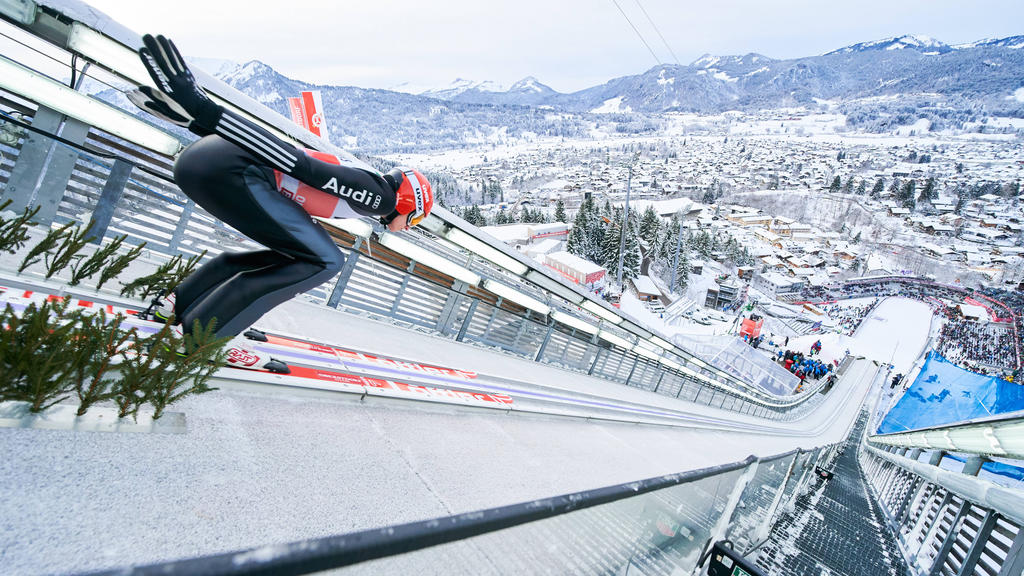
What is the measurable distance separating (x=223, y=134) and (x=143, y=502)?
5.43 ft

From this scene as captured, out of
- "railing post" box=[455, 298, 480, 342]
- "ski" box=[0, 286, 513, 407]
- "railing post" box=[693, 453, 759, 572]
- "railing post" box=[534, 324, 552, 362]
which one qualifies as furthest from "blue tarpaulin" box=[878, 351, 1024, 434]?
"ski" box=[0, 286, 513, 407]

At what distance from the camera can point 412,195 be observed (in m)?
3.00

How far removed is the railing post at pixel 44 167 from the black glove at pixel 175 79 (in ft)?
6.13

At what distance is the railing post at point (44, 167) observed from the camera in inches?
125

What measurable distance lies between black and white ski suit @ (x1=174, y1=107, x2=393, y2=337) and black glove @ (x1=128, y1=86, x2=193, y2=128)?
14cm

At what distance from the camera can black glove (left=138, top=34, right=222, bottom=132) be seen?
2027 millimetres

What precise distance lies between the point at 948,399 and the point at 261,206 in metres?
25.2

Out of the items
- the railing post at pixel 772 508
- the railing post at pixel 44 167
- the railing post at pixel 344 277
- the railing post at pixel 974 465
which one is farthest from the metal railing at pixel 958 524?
the railing post at pixel 44 167

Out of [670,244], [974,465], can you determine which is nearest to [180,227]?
[974,465]

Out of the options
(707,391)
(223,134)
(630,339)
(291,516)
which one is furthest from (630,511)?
(707,391)

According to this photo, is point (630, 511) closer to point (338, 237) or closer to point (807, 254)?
point (338, 237)

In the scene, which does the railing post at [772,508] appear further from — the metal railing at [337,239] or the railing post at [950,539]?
the metal railing at [337,239]

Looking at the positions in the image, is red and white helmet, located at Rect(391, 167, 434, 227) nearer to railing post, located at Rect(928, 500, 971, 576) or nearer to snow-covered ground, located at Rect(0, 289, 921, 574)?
snow-covered ground, located at Rect(0, 289, 921, 574)

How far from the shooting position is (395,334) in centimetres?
535
